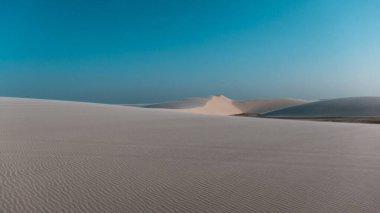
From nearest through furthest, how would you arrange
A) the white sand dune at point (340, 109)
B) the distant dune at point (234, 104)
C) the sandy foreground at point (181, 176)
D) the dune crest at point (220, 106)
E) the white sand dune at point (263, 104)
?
the sandy foreground at point (181, 176)
the white sand dune at point (340, 109)
the dune crest at point (220, 106)
the distant dune at point (234, 104)
the white sand dune at point (263, 104)

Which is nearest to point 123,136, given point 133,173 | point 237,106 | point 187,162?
point 187,162

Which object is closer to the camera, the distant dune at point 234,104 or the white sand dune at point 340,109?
the white sand dune at point 340,109

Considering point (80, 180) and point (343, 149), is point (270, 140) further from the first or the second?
point (80, 180)

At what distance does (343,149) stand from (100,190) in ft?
15.9

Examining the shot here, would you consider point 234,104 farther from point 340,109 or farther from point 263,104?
point 340,109

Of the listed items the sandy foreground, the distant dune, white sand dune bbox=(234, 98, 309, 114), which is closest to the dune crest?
the distant dune

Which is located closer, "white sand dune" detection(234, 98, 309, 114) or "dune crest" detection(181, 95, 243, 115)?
"dune crest" detection(181, 95, 243, 115)

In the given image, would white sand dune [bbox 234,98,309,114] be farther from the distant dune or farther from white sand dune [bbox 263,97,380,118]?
white sand dune [bbox 263,97,380,118]

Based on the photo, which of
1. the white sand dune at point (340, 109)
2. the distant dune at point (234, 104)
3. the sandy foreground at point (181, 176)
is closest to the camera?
the sandy foreground at point (181, 176)

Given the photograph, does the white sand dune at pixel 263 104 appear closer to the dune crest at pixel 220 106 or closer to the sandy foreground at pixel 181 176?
the dune crest at pixel 220 106

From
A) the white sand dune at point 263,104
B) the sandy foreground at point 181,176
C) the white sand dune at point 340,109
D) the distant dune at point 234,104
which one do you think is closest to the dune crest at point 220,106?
the distant dune at point 234,104

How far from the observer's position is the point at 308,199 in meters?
3.37

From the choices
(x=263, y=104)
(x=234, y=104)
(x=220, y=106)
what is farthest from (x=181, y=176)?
(x=234, y=104)

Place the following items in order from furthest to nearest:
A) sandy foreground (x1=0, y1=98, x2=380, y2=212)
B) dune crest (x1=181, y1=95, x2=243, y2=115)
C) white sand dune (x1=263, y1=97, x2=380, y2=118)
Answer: dune crest (x1=181, y1=95, x2=243, y2=115)
white sand dune (x1=263, y1=97, x2=380, y2=118)
sandy foreground (x1=0, y1=98, x2=380, y2=212)
